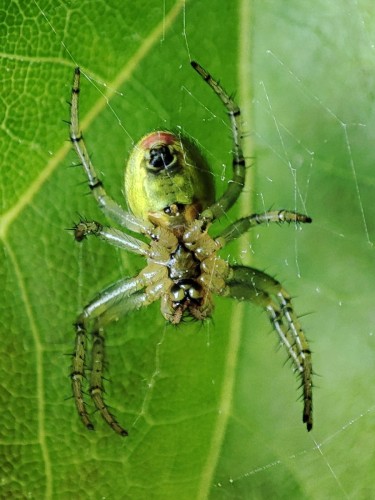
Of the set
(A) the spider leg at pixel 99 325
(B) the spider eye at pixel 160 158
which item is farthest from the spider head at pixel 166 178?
(A) the spider leg at pixel 99 325

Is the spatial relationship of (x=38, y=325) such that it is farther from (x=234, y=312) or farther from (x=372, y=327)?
(x=372, y=327)

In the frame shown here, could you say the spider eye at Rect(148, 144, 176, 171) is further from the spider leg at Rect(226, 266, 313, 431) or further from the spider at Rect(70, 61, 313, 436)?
the spider leg at Rect(226, 266, 313, 431)

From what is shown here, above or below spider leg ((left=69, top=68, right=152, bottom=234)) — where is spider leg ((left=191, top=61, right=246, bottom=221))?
below

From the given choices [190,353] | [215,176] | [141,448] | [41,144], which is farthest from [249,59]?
[141,448]

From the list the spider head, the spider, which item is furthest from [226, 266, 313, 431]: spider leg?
the spider head

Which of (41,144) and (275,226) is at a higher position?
(41,144)

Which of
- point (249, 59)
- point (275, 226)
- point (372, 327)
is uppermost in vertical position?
point (249, 59)

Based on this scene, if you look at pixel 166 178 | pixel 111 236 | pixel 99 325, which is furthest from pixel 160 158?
pixel 99 325
